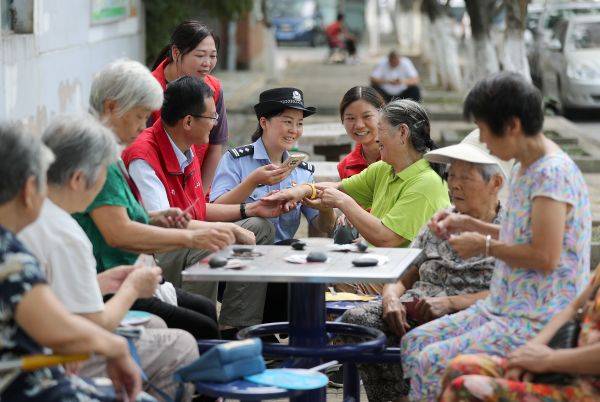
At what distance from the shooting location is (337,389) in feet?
19.5

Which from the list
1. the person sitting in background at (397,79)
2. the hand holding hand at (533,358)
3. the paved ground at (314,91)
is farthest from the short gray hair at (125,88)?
the person sitting in background at (397,79)

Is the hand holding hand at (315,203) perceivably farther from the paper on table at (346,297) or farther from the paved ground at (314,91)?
the paved ground at (314,91)

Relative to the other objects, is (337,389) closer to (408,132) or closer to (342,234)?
(342,234)

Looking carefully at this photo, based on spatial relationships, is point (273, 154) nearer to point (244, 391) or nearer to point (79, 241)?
point (244, 391)

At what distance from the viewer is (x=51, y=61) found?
10.4 metres

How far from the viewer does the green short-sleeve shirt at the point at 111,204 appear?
15.3 feet

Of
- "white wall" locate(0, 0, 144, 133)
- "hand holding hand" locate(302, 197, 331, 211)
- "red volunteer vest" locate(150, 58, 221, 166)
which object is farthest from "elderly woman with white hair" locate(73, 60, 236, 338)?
"white wall" locate(0, 0, 144, 133)

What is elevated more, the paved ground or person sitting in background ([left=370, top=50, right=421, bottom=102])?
person sitting in background ([left=370, top=50, right=421, bottom=102])

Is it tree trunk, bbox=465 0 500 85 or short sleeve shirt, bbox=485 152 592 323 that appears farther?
tree trunk, bbox=465 0 500 85

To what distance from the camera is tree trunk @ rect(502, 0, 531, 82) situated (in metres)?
18.0

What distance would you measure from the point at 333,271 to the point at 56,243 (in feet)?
3.52

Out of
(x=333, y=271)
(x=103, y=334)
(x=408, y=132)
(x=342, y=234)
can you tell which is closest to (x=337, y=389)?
(x=342, y=234)

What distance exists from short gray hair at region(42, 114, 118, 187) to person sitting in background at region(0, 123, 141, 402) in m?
0.36

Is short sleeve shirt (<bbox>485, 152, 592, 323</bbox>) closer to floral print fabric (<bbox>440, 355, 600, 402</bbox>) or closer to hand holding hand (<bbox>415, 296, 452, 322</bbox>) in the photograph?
floral print fabric (<bbox>440, 355, 600, 402</bbox>)
